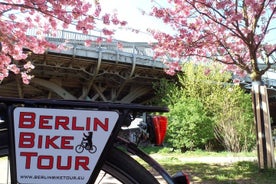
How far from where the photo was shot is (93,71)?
78.5ft

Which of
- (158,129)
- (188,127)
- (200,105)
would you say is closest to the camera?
(158,129)

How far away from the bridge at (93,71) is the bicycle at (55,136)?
1756 centimetres

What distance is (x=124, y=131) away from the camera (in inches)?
80.7

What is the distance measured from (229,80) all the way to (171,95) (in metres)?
3.17

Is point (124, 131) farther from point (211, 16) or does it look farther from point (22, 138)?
point (211, 16)

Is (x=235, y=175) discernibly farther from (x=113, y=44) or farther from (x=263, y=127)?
(x=113, y=44)

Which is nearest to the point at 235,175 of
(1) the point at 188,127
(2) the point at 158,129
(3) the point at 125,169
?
(2) the point at 158,129

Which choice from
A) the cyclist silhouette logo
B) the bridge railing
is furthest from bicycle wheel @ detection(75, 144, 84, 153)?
the bridge railing

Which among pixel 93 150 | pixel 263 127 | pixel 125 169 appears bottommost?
A: pixel 263 127

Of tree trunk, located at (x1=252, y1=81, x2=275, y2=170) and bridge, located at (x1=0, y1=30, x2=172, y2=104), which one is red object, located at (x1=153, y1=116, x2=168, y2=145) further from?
bridge, located at (x1=0, y1=30, x2=172, y2=104)

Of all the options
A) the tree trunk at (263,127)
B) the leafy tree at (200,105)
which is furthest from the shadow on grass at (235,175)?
the leafy tree at (200,105)

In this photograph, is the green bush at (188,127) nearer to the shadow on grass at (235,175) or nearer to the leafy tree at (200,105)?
the leafy tree at (200,105)

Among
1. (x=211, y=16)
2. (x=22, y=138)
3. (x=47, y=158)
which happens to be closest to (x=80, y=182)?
(x=47, y=158)

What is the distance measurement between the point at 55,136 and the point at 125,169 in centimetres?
44
